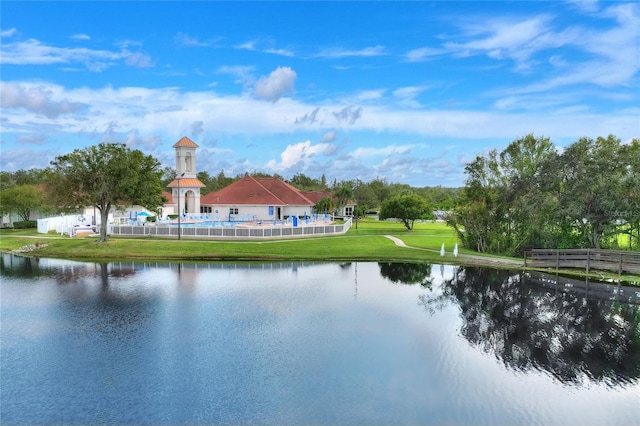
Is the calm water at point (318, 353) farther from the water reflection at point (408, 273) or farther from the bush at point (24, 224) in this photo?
the bush at point (24, 224)

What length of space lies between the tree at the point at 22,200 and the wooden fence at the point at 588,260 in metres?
54.1

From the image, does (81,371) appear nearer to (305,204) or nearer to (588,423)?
(588,423)

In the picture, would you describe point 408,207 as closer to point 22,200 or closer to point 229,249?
point 229,249

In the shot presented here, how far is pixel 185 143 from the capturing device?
54.9 m

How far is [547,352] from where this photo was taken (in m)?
14.8

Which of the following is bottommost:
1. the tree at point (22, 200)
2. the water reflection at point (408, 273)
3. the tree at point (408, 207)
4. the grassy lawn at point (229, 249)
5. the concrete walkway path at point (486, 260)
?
the water reflection at point (408, 273)

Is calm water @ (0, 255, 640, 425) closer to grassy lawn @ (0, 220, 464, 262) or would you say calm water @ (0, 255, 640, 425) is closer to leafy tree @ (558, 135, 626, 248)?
leafy tree @ (558, 135, 626, 248)

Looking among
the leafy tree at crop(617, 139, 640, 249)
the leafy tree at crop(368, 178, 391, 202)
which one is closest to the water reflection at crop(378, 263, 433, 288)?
the leafy tree at crop(617, 139, 640, 249)

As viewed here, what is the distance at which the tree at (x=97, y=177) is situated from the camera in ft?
127

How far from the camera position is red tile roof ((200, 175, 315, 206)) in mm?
58594

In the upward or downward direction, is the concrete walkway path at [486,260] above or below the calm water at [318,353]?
above

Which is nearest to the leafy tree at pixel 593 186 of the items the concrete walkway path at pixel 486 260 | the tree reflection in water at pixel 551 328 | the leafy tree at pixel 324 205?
the concrete walkway path at pixel 486 260

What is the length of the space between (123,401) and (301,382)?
4528 millimetres

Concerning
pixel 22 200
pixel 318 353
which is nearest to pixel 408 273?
pixel 318 353
